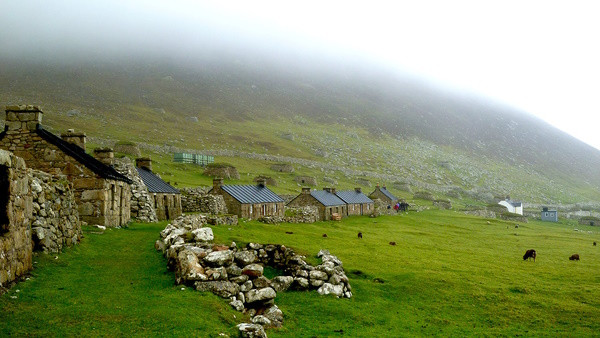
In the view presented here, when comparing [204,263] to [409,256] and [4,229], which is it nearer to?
[4,229]

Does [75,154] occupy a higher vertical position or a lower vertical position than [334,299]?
higher

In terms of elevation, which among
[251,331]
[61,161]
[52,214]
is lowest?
[251,331]

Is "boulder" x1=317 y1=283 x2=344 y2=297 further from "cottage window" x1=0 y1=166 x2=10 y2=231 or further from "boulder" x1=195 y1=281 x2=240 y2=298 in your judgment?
"cottage window" x1=0 y1=166 x2=10 y2=231

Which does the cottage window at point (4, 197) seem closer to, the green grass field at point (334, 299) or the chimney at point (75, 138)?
the green grass field at point (334, 299)

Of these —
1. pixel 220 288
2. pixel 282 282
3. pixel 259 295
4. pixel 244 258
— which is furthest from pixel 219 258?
pixel 282 282

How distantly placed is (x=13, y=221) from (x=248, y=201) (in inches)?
1637

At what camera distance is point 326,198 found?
78812 mm

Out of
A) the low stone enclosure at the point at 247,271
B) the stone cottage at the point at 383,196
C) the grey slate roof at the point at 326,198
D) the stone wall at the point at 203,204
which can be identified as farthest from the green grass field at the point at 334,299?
the stone cottage at the point at 383,196

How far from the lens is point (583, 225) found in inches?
4732

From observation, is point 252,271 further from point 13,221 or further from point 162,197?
point 162,197

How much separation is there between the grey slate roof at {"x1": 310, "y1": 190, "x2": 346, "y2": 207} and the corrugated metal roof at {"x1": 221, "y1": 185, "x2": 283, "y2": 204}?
11.7 m

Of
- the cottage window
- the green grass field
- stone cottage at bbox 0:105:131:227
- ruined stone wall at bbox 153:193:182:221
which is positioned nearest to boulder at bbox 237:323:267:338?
the green grass field

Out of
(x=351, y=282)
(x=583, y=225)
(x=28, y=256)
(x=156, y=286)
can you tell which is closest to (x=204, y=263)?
(x=156, y=286)

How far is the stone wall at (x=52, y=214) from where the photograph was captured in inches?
765
